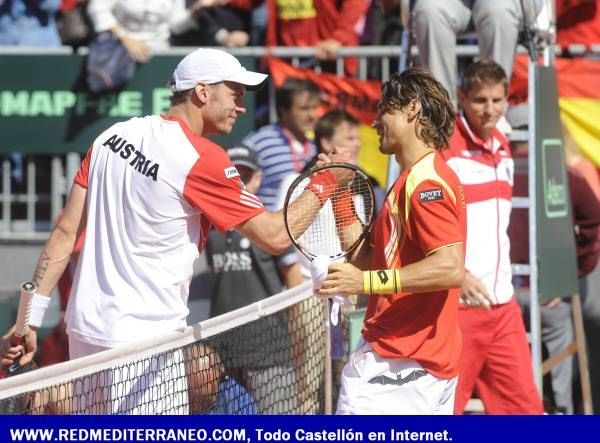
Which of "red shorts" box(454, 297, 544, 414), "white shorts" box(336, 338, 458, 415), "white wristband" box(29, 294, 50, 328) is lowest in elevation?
"red shorts" box(454, 297, 544, 414)

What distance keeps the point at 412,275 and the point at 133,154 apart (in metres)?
1.29

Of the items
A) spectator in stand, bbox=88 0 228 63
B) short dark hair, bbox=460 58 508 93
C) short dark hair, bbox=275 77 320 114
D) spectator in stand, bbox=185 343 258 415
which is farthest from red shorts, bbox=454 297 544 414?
spectator in stand, bbox=88 0 228 63

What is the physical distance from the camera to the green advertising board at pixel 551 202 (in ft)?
25.2

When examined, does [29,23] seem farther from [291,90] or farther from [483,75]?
[483,75]

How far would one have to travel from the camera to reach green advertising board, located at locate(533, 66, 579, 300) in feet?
25.2

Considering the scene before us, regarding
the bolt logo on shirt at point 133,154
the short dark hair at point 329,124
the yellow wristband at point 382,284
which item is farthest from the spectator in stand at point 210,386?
the short dark hair at point 329,124

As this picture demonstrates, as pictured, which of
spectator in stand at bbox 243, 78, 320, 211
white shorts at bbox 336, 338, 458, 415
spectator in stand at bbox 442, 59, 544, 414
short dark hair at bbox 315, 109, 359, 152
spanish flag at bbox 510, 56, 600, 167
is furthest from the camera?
spanish flag at bbox 510, 56, 600, 167

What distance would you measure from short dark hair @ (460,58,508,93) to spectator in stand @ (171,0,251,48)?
9.75 ft

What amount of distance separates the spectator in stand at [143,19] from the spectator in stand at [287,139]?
1092 mm

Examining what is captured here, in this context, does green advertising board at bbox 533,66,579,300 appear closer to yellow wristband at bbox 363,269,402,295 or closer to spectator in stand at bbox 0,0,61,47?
yellow wristband at bbox 363,269,402,295

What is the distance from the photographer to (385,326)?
16.9 ft
